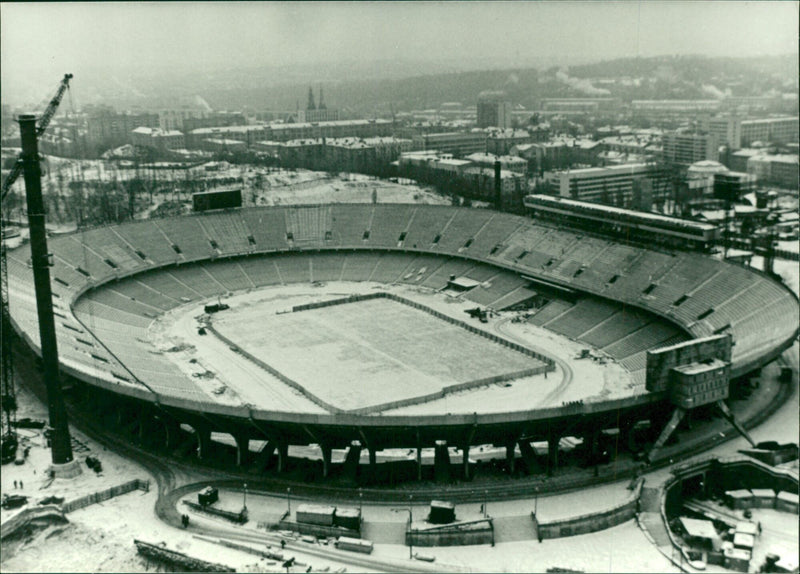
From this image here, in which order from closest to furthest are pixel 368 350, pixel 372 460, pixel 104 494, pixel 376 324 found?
1. pixel 104 494
2. pixel 372 460
3. pixel 368 350
4. pixel 376 324

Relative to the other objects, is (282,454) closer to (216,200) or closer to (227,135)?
(216,200)

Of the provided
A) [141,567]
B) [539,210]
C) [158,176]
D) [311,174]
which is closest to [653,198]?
[539,210]

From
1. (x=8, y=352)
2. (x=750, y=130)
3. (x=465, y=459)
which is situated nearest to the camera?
(x=465, y=459)

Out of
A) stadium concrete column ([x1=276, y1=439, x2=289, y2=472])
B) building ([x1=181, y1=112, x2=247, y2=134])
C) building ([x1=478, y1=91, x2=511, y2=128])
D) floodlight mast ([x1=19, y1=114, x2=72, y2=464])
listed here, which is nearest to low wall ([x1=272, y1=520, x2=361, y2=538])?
stadium concrete column ([x1=276, y1=439, x2=289, y2=472])

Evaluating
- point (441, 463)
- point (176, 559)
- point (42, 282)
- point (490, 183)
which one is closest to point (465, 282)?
point (441, 463)

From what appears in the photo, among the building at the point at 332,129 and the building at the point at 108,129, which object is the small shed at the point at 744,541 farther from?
the building at the point at 332,129

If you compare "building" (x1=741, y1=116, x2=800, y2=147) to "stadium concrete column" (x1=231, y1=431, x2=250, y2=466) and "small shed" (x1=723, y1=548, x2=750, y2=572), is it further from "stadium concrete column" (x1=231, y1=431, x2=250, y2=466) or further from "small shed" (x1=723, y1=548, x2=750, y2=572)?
"stadium concrete column" (x1=231, y1=431, x2=250, y2=466)

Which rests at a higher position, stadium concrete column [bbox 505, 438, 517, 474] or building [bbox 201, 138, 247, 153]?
building [bbox 201, 138, 247, 153]
